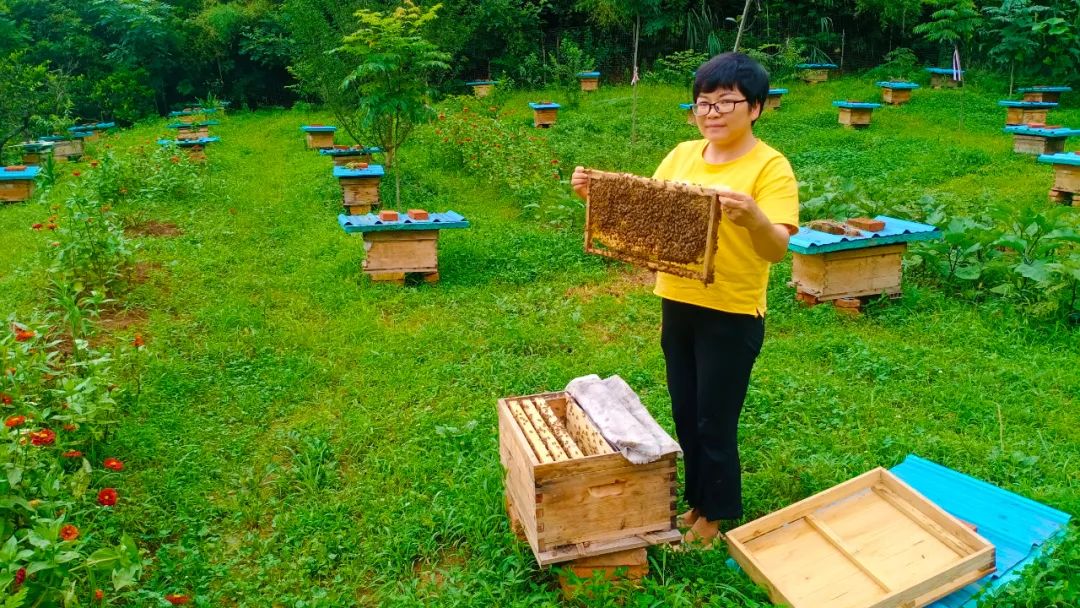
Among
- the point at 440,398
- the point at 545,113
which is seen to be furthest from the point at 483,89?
the point at 440,398

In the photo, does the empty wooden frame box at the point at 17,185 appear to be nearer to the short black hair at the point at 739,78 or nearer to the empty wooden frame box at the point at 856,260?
the empty wooden frame box at the point at 856,260

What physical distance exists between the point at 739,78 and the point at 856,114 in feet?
40.3

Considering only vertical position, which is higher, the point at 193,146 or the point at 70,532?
the point at 193,146

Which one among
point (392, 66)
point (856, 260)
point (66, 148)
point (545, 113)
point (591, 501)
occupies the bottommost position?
point (591, 501)

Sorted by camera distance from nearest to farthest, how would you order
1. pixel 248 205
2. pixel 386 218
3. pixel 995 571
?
pixel 995 571 → pixel 386 218 → pixel 248 205

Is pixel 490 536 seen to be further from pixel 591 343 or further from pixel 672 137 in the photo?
pixel 672 137

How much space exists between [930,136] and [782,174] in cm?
1161

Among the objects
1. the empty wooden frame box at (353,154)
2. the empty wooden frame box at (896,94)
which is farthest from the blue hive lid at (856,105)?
the empty wooden frame box at (353,154)

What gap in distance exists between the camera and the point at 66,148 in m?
15.8

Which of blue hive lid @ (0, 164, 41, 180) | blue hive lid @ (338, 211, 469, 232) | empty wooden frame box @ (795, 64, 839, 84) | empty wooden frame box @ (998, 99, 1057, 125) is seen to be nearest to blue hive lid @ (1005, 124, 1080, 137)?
empty wooden frame box @ (998, 99, 1057, 125)

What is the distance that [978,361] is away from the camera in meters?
5.21

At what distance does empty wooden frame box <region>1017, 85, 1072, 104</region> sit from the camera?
47.5ft

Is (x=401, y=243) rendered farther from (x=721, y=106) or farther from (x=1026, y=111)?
(x=1026, y=111)

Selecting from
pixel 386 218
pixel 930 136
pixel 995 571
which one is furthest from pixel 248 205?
pixel 930 136
